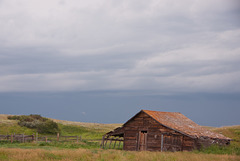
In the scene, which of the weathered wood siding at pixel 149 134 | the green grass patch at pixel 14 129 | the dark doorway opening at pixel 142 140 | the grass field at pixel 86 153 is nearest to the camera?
the grass field at pixel 86 153

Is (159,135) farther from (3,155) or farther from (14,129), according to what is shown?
(14,129)

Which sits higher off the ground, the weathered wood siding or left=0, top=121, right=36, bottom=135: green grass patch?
the weathered wood siding

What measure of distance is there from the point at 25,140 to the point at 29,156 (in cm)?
2336

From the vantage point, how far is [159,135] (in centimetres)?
3306

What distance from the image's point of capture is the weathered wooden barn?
1264 inches

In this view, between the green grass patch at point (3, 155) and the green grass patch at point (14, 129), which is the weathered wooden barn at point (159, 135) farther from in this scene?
the green grass patch at point (14, 129)

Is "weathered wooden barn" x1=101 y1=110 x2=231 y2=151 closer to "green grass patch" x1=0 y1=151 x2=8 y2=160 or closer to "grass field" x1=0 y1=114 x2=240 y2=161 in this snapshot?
"grass field" x1=0 y1=114 x2=240 y2=161

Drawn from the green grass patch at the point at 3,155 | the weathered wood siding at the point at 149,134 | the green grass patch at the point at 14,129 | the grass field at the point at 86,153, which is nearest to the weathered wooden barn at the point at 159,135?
the weathered wood siding at the point at 149,134

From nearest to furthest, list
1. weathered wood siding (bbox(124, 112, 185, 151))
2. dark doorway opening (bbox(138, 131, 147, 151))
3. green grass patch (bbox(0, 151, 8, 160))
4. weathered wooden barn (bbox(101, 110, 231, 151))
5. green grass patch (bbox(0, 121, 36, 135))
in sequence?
green grass patch (bbox(0, 151, 8, 160)) → weathered wooden barn (bbox(101, 110, 231, 151)) → weathered wood siding (bbox(124, 112, 185, 151)) → dark doorway opening (bbox(138, 131, 147, 151)) → green grass patch (bbox(0, 121, 36, 135))

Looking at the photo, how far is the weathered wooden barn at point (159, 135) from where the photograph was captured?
32094 millimetres

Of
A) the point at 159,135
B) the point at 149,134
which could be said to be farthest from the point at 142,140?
the point at 159,135

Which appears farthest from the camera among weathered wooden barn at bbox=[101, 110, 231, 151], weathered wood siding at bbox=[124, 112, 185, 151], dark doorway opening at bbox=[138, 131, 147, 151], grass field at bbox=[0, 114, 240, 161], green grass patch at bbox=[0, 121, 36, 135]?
green grass patch at bbox=[0, 121, 36, 135]

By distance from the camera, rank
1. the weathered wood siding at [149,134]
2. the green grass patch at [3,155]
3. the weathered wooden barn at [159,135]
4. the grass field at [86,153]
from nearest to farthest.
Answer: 1. the green grass patch at [3,155]
2. the grass field at [86,153]
3. the weathered wooden barn at [159,135]
4. the weathered wood siding at [149,134]

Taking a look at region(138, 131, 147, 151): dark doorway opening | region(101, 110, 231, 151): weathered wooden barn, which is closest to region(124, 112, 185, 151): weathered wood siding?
region(101, 110, 231, 151): weathered wooden barn
